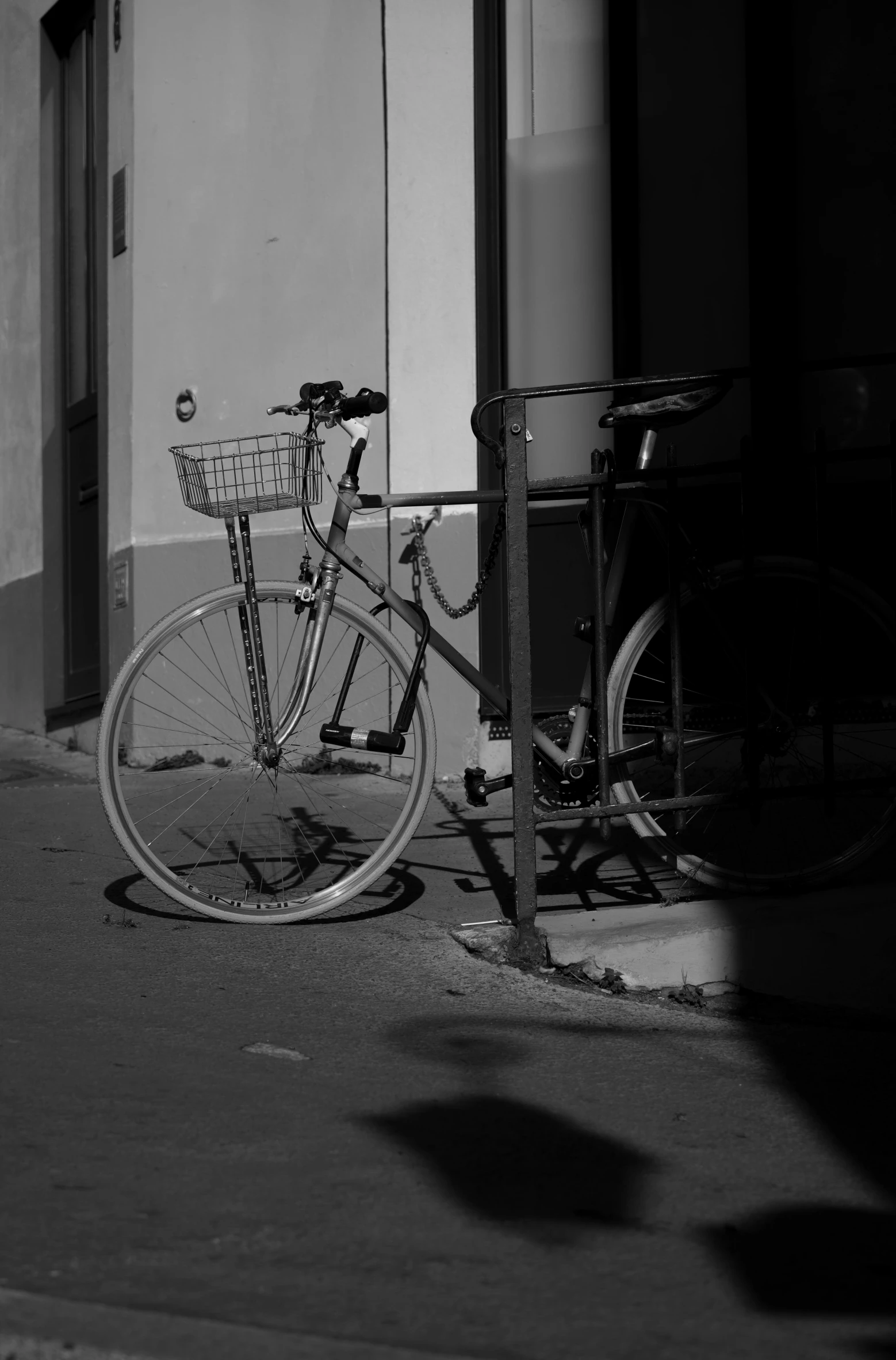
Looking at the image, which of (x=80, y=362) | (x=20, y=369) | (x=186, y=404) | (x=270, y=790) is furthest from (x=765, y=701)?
(x=20, y=369)

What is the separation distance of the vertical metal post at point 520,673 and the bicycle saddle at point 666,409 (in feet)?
0.92

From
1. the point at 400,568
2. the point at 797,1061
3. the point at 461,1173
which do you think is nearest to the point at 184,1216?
the point at 461,1173

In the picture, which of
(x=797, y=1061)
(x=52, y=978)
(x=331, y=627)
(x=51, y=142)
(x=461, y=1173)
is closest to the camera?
(x=461, y=1173)

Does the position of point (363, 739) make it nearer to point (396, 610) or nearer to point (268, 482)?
point (396, 610)

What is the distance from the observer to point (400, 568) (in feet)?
20.3

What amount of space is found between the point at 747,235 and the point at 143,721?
321cm

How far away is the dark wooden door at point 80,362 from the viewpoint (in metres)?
7.96

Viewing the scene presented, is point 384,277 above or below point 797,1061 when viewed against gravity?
above

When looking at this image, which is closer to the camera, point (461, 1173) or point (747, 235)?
point (461, 1173)

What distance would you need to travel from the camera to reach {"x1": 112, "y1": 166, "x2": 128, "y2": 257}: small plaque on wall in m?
7.12

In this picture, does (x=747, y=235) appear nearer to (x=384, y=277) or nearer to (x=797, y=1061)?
(x=384, y=277)

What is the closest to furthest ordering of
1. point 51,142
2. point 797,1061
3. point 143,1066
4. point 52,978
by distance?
point 143,1066 → point 797,1061 → point 52,978 → point 51,142

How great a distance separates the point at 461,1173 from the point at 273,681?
73.8 inches

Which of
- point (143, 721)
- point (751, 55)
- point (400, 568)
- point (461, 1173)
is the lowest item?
point (461, 1173)
